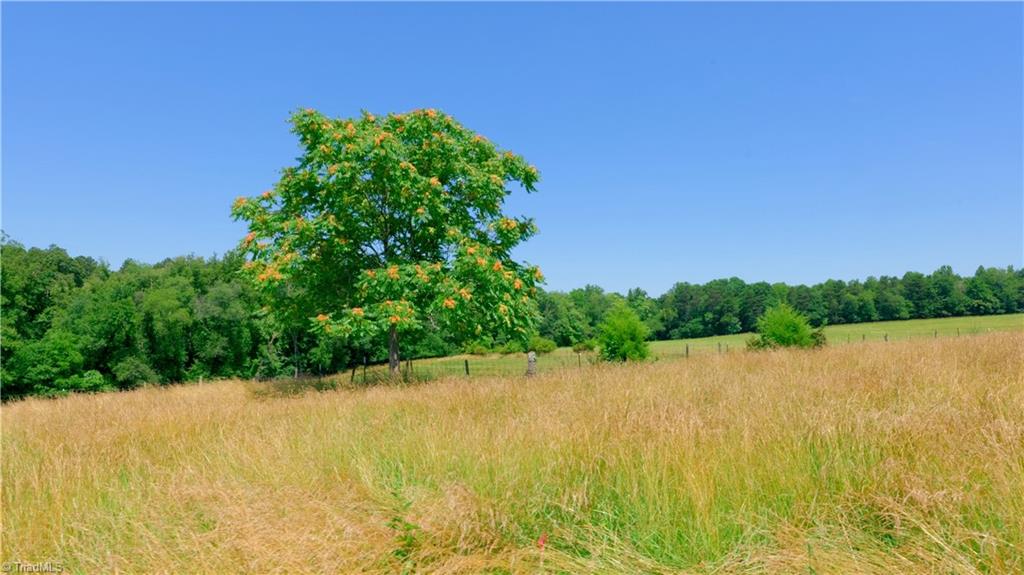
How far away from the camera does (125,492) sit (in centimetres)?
388

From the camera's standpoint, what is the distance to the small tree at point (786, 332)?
21.6 m

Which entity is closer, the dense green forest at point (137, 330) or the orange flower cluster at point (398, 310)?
the orange flower cluster at point (398, 310)

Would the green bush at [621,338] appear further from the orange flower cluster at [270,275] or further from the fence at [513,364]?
the orange flower cluster at [270,275]

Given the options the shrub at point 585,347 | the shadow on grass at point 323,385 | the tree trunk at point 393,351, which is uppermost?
the tree trunk at point 393,351

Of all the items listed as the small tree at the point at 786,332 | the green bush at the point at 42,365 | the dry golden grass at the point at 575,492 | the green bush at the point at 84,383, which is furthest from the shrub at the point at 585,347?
the green bush at the point at 42,365

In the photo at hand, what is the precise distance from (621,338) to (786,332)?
23.3 ft

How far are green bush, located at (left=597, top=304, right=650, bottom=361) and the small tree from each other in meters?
4.51

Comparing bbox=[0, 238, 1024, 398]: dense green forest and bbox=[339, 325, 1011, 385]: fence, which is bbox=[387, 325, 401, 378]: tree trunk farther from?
bbox=[0, 238, 1024, 398]: dense green forest

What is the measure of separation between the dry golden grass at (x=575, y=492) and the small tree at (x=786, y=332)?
669 inches

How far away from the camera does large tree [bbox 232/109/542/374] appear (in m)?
11.1

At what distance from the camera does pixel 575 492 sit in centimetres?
327

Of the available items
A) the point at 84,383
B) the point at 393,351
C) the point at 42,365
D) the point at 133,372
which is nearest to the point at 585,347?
the point at 133,372

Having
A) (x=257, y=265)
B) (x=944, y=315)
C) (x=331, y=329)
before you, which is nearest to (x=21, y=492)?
(x=331, y=329)

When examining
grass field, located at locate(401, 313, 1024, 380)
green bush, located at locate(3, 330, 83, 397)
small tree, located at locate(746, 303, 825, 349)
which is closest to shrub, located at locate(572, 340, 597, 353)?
grass field, located at locate(401, 313, 1024, 380)
